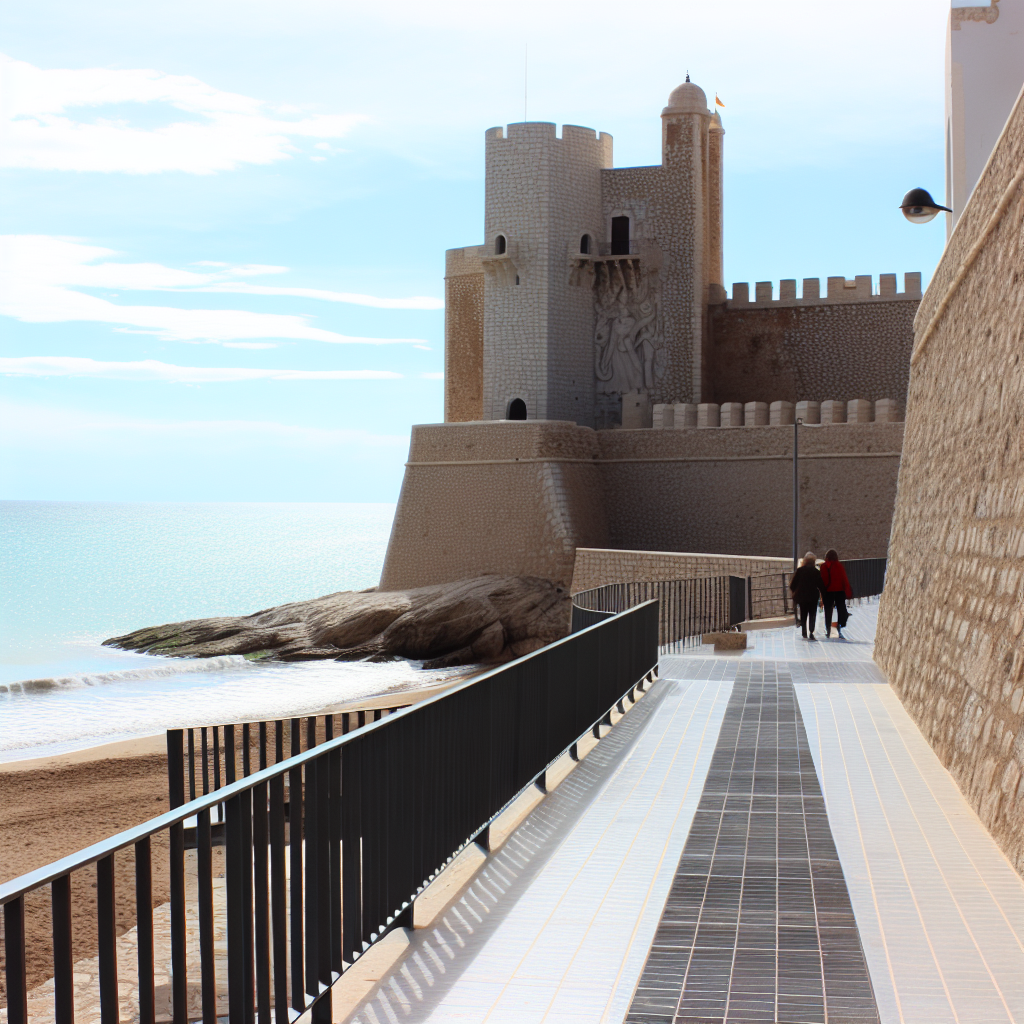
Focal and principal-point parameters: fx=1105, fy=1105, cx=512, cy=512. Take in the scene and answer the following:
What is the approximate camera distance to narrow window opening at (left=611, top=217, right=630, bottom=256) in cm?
3203

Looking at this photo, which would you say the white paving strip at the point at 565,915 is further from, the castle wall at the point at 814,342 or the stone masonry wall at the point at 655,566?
the castle wall at the point at 814,342

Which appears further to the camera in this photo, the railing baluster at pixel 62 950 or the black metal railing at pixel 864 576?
the black metal railing at pixel 864 576

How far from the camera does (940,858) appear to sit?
441cm

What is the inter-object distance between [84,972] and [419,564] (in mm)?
24637

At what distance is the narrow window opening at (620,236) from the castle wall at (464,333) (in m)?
4.02

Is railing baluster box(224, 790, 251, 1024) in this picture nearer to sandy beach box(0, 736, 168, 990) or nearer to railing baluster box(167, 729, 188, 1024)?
railing baluster box(167, 729, 188, 1024)

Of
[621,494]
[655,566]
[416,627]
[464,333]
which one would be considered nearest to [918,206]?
[655,566]

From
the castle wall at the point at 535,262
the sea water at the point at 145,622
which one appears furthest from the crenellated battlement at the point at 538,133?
the sea water at the point at 145,622

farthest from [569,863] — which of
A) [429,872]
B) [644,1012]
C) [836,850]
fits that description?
[644,1012]

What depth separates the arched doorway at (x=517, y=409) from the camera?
103 ft

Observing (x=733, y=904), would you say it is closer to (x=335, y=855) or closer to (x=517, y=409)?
(x=335, y=855)

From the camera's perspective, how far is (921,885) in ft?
13.4

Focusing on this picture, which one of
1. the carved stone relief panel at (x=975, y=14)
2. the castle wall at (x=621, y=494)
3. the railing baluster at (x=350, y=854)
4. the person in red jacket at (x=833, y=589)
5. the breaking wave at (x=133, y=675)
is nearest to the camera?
the railing baluster at (x=350, y=854)

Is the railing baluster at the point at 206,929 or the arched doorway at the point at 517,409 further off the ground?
the arched doorway at the point at 517,409
